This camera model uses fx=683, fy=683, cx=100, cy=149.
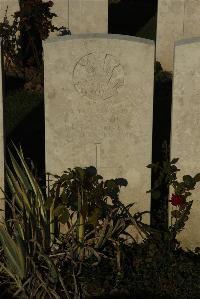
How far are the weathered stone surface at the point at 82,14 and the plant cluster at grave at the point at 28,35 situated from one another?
0.73 feet

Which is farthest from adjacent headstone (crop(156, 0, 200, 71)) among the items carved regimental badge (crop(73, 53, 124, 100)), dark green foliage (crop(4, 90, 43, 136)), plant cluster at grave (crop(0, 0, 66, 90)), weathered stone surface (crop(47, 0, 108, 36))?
carved regimental badge (crop(73, 53, 124, 100))

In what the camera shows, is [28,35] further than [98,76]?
Yes

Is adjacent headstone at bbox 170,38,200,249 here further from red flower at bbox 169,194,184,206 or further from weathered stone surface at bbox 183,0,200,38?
weathered stone surface at bbox 183,0,200,38

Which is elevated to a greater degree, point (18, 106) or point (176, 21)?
point (176, 21)

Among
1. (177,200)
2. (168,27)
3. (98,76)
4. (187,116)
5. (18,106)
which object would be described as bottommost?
(177,200)

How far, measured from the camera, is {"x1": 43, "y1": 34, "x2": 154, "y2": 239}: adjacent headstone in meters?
4.98

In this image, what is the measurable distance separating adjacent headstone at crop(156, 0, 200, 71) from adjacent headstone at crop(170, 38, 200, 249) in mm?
5123

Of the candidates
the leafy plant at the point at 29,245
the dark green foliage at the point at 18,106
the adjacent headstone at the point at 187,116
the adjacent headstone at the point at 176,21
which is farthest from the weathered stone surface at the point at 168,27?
the leafy plant at the point at 29,245

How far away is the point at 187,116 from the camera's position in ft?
16.8

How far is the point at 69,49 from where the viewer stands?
4.98 m

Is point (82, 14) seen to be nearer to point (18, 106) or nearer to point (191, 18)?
point (191, 18)

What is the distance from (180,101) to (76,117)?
79 cm

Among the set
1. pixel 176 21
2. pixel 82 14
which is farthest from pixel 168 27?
pixel 82 14

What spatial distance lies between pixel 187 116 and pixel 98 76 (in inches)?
28.8
